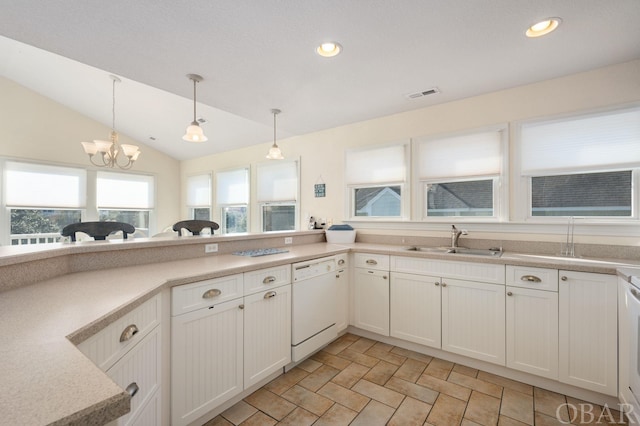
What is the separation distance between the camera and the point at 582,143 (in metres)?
2.39

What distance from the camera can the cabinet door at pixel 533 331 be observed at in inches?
81.0

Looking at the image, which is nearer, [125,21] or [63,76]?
[125,21]

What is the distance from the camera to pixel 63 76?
4020mm

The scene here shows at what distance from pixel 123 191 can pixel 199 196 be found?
4.62 ft

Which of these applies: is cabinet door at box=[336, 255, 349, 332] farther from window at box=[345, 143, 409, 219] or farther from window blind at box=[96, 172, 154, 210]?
window blind at box=[96, 172, 154, 210]

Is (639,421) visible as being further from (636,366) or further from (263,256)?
(263,256)

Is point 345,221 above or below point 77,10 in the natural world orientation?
below

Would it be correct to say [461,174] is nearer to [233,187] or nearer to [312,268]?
[312,268]

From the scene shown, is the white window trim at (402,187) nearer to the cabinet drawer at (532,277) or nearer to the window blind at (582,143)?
the window blind at (582,143)

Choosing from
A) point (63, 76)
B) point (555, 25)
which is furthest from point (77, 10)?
point (63, 76)

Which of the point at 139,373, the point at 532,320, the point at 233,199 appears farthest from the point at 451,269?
the point at 233,199

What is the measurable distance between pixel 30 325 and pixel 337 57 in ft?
7.41

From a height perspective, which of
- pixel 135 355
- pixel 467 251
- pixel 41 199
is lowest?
pixel 135 355

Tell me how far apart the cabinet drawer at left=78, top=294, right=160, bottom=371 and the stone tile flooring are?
92 cm
